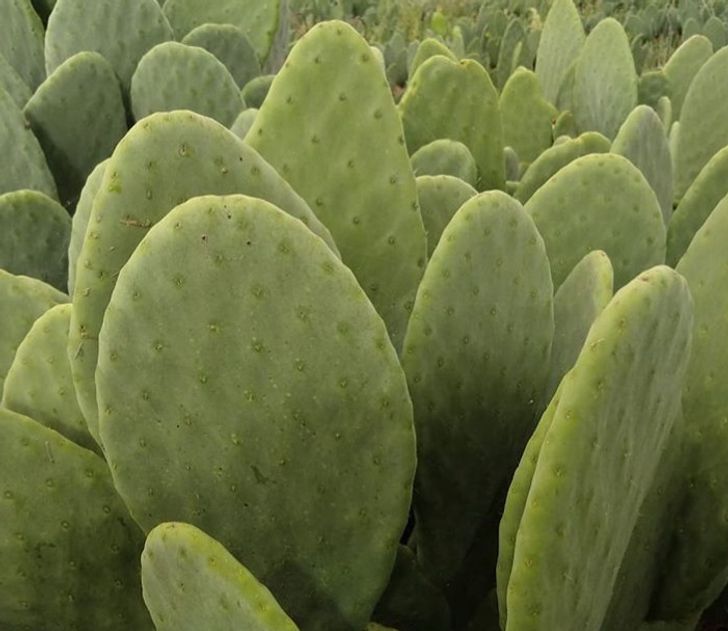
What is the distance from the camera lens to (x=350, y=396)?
68cm

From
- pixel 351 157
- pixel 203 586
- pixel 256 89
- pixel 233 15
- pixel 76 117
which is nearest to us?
pixel 203 586

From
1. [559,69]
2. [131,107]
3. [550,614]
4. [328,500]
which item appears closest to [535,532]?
[550,614]

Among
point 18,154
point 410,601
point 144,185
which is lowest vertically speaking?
point 410,601

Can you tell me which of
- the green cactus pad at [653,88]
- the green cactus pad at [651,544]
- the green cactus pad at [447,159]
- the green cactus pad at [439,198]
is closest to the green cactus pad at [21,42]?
the green cactus pad at [447,159]

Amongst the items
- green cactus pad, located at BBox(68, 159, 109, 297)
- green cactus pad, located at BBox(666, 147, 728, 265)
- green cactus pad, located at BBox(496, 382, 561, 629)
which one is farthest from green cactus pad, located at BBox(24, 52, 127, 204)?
green cactus pad, located at BBox(496, 382, 561, 629)

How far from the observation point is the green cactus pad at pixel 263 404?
2.06 feet

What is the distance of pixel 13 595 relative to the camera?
2.49 feet

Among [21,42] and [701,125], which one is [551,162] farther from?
[21,42]

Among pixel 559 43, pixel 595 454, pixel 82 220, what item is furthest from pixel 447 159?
pixel 559 43

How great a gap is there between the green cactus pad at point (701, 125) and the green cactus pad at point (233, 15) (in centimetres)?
90

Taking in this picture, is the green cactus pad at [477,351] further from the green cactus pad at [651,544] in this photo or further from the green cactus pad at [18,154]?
the green cactus pad at [18,154]

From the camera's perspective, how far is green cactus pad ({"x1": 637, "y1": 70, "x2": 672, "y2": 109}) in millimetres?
2260

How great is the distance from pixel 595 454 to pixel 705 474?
11.7 inches

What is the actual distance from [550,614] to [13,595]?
403mm
